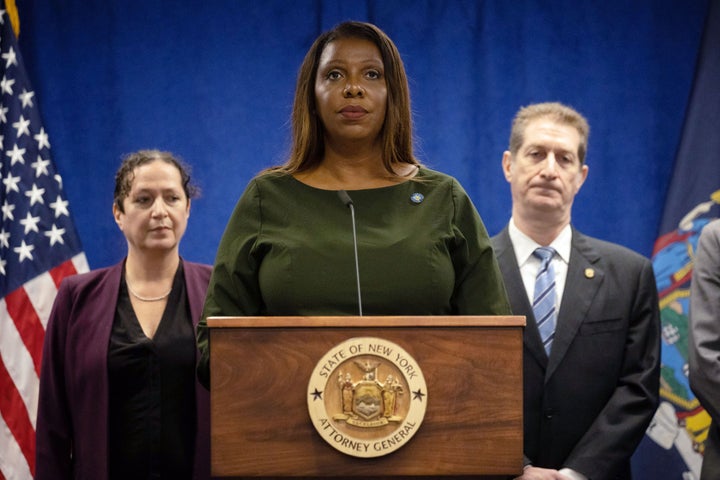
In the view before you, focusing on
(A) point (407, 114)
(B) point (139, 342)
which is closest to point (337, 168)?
(A) point (407, 114)

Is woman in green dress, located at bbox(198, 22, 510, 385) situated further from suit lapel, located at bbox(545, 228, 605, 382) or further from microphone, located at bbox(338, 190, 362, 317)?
suit lapel, located at bbox(545, 228, 605, 382)

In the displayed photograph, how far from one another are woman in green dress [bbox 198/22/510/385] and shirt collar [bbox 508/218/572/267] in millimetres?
1123

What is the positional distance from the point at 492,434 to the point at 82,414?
1.73 meters

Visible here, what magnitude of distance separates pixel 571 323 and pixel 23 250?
2.22 m

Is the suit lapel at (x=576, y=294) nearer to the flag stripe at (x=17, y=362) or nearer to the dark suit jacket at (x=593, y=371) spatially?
the dark suit jacket at (x=593, y=371)

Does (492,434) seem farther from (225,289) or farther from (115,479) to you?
(115,479)

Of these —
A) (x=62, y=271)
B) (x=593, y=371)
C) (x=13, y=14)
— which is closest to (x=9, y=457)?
(x=62, y=271)

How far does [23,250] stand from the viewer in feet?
12.2

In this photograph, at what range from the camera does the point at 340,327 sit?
1.58 meters

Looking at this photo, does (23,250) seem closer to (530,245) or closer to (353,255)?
(530,245)

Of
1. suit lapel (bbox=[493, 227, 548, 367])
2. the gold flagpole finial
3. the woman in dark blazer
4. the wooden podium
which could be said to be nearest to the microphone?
the wooden podium

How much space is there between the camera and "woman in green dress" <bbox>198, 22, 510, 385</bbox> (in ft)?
5.98

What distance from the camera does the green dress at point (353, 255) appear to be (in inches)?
71.6

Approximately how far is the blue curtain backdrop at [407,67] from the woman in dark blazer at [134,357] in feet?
2.76
